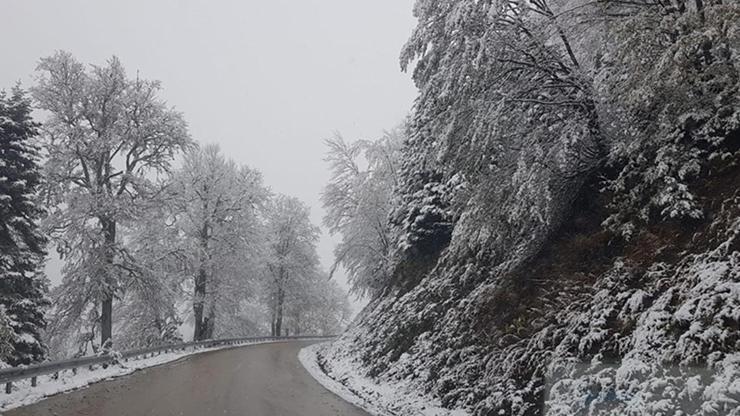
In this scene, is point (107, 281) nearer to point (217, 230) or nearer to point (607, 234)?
point (217, 230)

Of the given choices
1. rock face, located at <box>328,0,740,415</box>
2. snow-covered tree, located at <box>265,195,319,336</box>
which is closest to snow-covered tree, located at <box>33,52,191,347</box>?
rock face, located at <box>328,0,740,415</box>

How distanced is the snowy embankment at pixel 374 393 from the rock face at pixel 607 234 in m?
0.33

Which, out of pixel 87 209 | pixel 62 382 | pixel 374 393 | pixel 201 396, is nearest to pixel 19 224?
pixel 87 209

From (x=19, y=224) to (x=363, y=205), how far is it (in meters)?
16.2

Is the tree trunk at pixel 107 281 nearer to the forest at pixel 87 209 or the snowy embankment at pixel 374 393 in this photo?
the forest at pixel 87 209

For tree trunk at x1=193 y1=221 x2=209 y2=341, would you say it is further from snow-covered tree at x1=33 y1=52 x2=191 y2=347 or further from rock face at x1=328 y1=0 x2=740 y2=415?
rock face at x1=328 y1=0 x2=740 y2=415

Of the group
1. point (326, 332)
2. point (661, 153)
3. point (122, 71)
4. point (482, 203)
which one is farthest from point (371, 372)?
point (326, 332)

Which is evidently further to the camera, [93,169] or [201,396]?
[93,169]

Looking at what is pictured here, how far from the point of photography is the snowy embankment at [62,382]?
963 cm

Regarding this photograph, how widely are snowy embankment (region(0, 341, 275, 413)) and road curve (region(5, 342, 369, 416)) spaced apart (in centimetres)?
30

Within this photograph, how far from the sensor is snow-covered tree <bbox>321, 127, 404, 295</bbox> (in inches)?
1077

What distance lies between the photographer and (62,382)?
1202 cm

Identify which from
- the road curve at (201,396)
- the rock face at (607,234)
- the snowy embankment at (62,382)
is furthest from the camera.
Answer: the snowy embankment at (62,382)

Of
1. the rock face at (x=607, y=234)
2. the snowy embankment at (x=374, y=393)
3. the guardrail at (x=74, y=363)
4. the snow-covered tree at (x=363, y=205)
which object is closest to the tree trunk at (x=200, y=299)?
the guardrail at (x=74, y=363)
